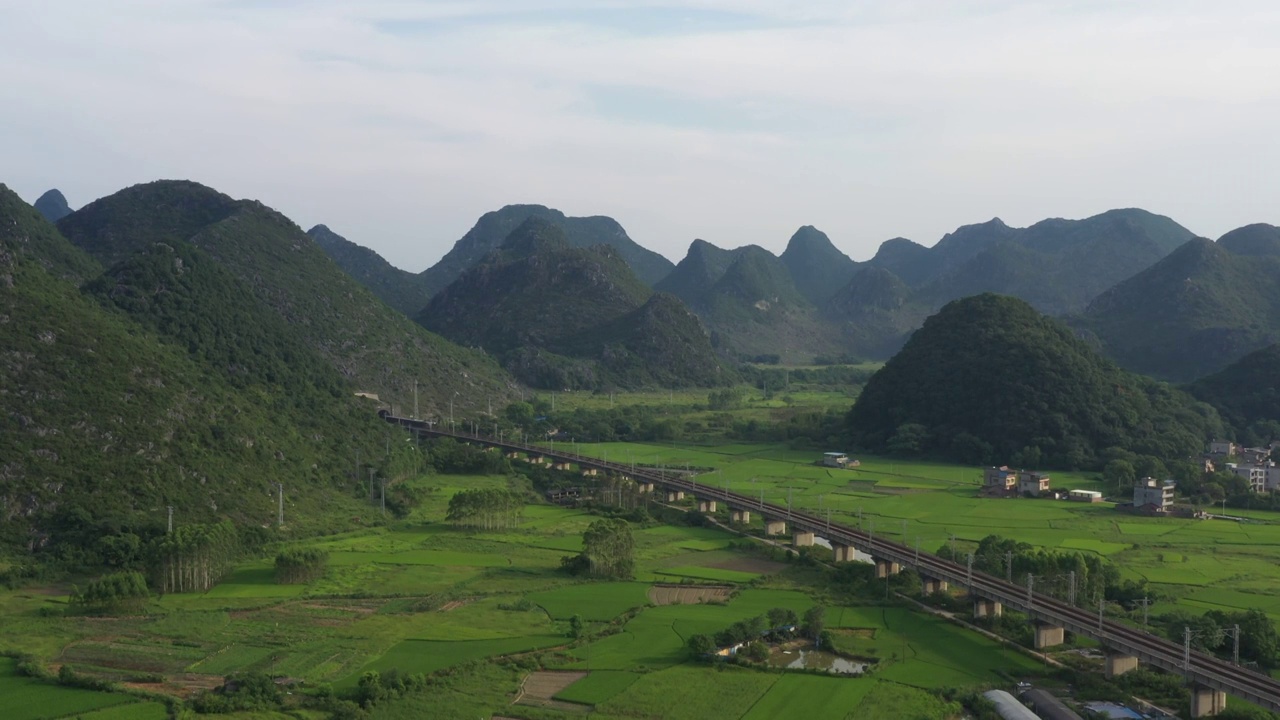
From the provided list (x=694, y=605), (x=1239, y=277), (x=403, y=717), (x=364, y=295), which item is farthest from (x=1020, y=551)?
(x=1239, y=277)

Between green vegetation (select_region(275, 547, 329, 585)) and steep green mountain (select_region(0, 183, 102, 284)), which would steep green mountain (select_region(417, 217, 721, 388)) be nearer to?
steep green mountain (select_region(0, 183, 102, 284))

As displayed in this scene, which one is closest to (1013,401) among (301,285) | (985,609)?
(985,609)

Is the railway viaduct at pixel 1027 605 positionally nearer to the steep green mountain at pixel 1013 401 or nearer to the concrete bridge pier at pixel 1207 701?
the concrete bridge pier at pixel 1207 701

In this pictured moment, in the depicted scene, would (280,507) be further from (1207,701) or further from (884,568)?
(1207,701)

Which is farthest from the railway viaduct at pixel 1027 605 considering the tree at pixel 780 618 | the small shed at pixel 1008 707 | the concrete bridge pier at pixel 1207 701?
the tree at pixel 780 618

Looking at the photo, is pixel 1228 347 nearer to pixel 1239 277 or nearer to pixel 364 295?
pixel 1239 277

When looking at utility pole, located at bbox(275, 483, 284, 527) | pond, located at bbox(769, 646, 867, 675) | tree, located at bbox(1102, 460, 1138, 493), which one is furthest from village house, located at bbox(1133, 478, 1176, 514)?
utility pole, located at bbox(275, 483, 284, 527)
